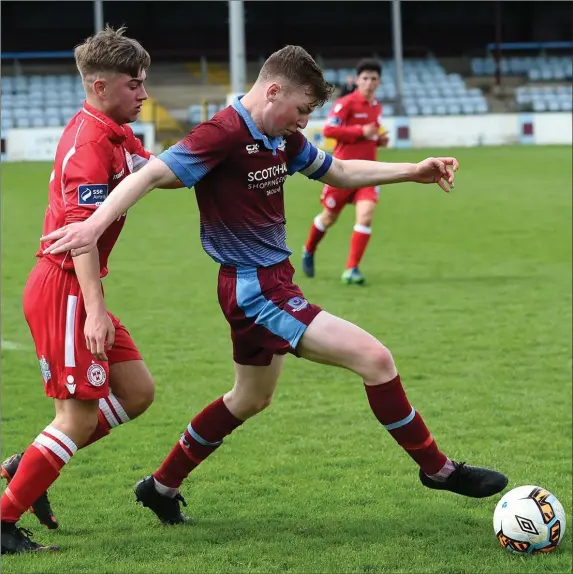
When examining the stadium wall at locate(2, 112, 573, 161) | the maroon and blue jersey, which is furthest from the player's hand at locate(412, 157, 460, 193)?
the stadium wall at locate(2, 112, 573, 161)

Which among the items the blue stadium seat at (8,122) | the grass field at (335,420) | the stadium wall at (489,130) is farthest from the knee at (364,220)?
the blue stadium seat at (8,122)

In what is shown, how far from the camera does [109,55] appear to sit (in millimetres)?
3941

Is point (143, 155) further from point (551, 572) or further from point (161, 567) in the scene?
point (551, 572)

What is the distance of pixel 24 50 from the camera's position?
38781mm

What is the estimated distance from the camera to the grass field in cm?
418

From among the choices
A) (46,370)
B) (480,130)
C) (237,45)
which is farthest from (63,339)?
(480,130)

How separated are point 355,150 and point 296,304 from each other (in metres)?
7.22

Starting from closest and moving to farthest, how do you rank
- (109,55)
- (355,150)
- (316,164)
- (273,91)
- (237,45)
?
(109,55)
(273,91)
(316,164)
(355,150)
(237,45)

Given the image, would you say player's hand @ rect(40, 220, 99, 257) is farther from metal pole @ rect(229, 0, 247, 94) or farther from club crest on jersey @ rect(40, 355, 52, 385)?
metal pole @ rect(229, 0, 247, 94)

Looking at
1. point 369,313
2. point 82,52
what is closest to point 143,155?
Answer: point 82,52

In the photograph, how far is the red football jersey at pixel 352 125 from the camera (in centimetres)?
1097

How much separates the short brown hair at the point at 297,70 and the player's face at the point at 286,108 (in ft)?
0.11

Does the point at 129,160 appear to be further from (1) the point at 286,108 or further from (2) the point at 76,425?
(2) the point at 76,425

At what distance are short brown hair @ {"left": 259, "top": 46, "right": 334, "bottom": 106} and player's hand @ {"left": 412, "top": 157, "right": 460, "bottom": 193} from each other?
0.56 metres
